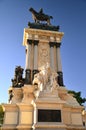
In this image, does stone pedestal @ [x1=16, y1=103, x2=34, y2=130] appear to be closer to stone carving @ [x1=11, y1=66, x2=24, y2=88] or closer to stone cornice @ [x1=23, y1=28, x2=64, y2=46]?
stone carving @ [x1=11, y1=66, x2=24, y2=88]

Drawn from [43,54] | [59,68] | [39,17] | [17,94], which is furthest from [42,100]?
[39,17]

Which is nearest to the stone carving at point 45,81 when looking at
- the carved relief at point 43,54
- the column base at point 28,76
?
the column base at point 28,76

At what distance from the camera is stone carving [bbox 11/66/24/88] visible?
1727 centimetres

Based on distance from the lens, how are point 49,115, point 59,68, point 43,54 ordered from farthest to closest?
point 43,54, point 59,68, point 49,115

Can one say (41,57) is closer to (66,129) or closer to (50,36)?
(50,36)

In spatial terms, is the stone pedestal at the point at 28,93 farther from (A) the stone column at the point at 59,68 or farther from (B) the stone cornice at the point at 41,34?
(B) the stone cornice at the point at 41,34

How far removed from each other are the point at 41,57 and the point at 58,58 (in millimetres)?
1817

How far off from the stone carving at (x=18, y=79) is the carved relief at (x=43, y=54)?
80.3 inches

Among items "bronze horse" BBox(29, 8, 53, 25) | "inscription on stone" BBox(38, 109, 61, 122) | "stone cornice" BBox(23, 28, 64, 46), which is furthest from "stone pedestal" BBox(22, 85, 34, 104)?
"bronze horse" BBox(29, 8, 53, 25)

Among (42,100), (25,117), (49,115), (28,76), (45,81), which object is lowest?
(25,117)

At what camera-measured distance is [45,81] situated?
16.1 m

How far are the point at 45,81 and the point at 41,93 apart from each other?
1.38 metres

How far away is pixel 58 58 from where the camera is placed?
19.5 metres

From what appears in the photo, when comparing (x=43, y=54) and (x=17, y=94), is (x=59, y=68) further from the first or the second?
(x=17, y=94)
